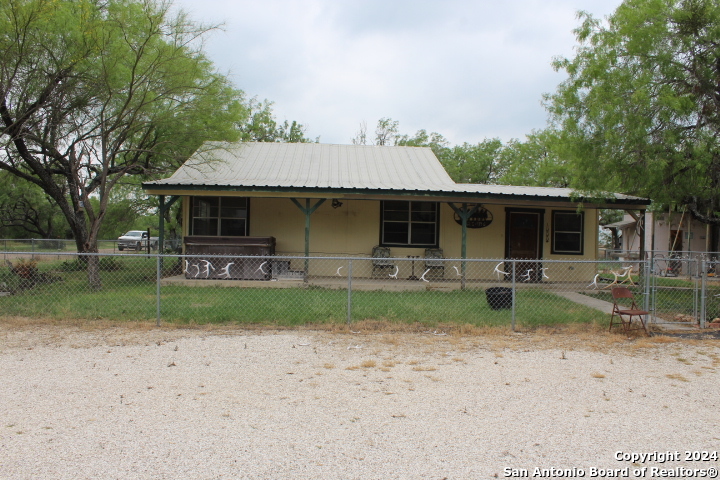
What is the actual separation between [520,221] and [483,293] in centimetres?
385

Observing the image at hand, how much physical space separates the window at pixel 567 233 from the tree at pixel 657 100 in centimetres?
354

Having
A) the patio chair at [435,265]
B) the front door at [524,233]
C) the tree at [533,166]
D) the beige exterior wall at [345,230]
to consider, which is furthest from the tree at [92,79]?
the tree at [533,166]

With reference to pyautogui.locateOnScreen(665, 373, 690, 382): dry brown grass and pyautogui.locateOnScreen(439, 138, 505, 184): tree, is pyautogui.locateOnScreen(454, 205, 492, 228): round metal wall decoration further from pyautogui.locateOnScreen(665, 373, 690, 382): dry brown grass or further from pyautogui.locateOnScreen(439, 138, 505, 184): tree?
pyautogui.locateOnScreen(439, 138, 505, 184): tree

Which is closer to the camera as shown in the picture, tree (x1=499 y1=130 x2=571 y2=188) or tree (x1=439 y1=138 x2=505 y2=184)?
tree (x1=499 y1=130 x2=571 y2=188)

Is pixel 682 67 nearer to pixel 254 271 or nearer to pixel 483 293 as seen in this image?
pixel 483 293

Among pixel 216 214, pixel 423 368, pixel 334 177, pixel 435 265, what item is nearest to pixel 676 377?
pixel 423 368

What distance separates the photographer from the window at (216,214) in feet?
49.0

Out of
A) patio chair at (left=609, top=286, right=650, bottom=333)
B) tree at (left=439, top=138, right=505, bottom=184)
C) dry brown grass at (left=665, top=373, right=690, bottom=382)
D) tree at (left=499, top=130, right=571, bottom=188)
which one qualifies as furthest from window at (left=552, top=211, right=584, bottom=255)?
tree at (left=439, top=138, right=505, bottom=184)

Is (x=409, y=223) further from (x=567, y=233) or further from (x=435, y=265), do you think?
(x=567, y=233)

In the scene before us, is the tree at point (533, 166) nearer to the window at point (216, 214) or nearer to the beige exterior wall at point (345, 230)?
the beige exterior wall at point (345, 230)

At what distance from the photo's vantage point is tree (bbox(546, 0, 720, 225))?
421 inches

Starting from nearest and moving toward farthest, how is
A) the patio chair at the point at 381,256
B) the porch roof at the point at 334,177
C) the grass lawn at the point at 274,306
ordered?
the grass lawn at the point at 274,306 < the porch roof at the point at 334,177 < the patio chair at the point at 381,256

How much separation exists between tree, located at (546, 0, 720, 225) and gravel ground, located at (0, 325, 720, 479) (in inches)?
203

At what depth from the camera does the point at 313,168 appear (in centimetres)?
1633
